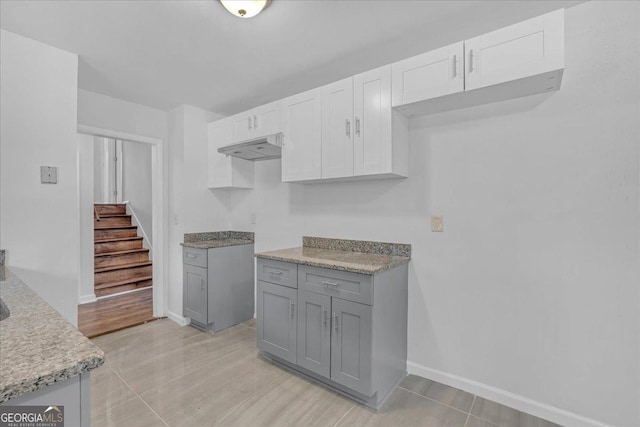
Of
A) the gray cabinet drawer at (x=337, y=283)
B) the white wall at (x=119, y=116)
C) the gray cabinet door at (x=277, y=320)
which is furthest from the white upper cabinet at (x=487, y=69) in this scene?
the white wall at (x=119, y=116)

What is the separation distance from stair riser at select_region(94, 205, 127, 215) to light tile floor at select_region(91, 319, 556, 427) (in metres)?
3.78

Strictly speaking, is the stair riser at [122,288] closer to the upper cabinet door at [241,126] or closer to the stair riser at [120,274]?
the stair riser at [120,274]

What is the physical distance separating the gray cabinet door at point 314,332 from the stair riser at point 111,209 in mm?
Result: 5037

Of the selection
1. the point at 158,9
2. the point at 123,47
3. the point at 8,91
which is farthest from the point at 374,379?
the point at 8,91

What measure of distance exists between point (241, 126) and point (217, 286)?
1.62m

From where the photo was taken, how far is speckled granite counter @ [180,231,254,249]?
3068 millimetres

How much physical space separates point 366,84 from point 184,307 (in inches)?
111

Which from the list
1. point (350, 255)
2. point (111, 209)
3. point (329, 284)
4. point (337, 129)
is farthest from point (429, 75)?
point (111, 209)

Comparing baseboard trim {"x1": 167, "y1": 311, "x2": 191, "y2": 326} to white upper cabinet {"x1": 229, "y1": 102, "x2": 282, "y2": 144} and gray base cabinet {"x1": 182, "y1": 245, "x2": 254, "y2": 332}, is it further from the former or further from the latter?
white upper cabinet {"x1": 229, "y1": 102, "x2": 282, "y2": 144}

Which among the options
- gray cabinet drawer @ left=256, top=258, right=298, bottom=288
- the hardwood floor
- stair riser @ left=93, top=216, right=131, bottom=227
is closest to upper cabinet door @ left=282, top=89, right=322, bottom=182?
gray cabinet drawer @ left=256, top=258, right=298, bottom=288

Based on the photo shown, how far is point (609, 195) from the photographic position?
1615mm

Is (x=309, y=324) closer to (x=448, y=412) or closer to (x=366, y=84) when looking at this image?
(x=448, y=412)

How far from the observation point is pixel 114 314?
3.42 meters

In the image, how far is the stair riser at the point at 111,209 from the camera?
17.9 feet
